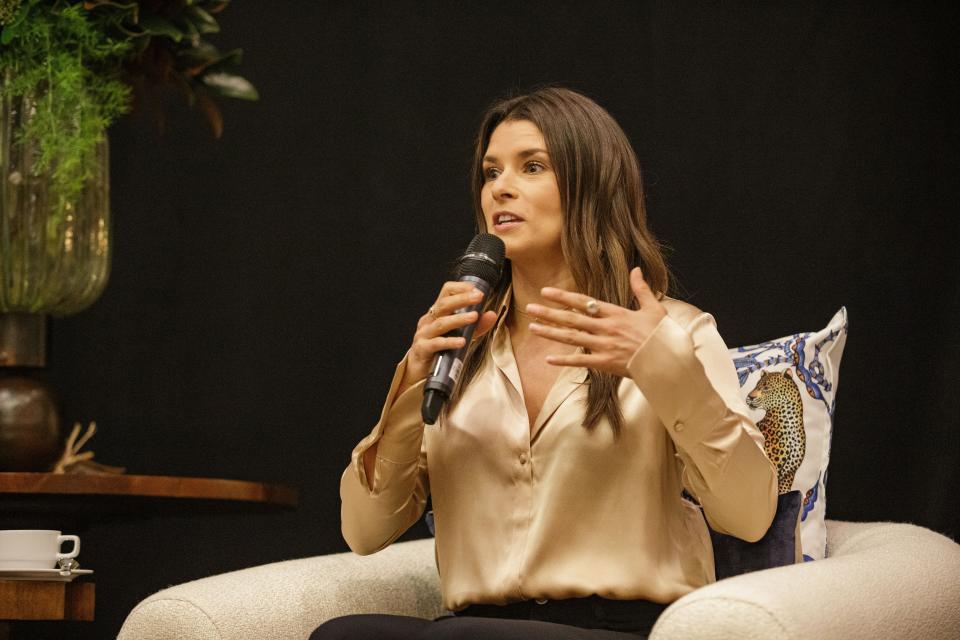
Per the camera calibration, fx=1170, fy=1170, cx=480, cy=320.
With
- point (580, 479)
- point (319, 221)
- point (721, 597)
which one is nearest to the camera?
point (721, 597)

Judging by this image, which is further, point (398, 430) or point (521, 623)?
point (398, 430)

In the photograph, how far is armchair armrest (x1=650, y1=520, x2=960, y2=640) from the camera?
115 cm

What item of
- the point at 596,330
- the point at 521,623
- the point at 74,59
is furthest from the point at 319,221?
the point at 521,623

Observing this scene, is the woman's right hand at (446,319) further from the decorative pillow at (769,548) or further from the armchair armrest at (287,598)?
the decorative pillow at (769,548)

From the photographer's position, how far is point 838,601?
1229mm

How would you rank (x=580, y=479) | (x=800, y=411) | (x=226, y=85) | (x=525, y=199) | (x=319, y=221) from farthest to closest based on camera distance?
(x=319, y=221) < (x=226, y=85) < (x=800, y=411) < (x=525, y=199) < (x=580, y=479)

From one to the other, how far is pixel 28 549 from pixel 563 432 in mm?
785

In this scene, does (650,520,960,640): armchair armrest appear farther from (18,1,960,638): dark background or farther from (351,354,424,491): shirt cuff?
(18,1,960,638): dark background

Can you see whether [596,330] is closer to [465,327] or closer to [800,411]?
[465,327]

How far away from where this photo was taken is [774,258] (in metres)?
2.25

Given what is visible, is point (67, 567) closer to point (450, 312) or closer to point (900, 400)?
point (450, 312)

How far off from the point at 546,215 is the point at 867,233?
2.61ft

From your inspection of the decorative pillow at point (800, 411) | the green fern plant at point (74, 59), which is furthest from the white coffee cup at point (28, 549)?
the decorative pillow at point (800, 411)

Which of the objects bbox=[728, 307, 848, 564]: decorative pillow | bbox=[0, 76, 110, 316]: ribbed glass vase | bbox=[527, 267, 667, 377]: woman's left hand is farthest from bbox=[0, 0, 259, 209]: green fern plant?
bbox=[728, 307, 848, 564]: decorative pillow
